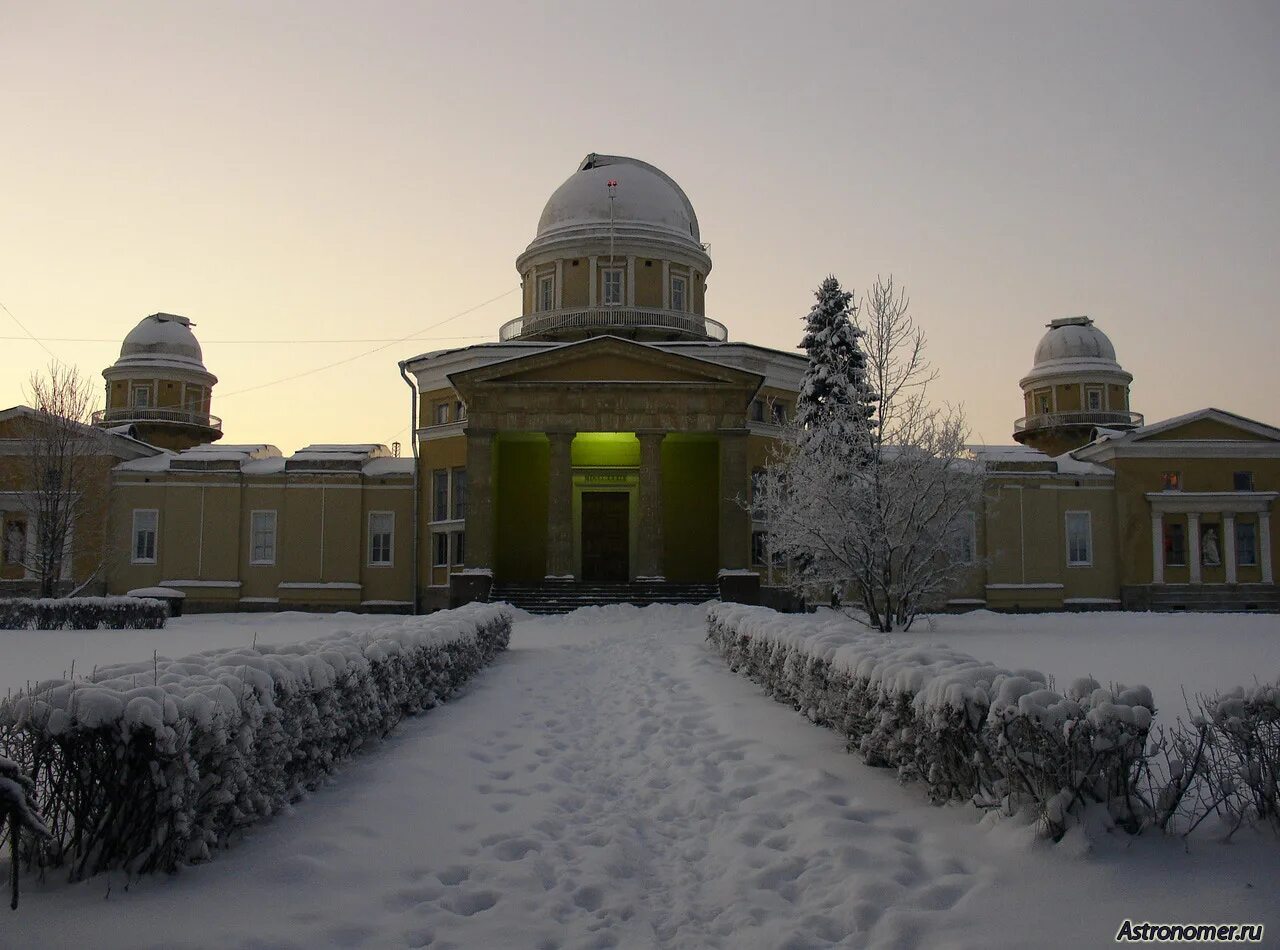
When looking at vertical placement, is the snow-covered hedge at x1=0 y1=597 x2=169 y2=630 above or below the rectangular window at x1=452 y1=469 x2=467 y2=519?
below

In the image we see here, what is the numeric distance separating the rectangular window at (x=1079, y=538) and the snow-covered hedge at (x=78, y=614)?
3052 centimetres

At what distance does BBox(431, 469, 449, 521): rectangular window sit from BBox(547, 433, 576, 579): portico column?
6.74 meters

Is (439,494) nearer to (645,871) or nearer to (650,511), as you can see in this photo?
(650,511)

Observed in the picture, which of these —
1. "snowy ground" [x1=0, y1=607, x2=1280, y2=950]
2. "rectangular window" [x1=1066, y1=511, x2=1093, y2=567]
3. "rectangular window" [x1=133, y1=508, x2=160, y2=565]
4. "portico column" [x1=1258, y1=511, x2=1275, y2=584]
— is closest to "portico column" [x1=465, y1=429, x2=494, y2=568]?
"rectangular window" [x1=133, y1=508, x2=160, y2=565]

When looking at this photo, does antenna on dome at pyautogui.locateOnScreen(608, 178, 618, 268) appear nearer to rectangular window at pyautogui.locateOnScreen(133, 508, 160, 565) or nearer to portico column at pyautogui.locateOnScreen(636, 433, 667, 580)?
portico column at pyautogui.locateOnScreen(636, 433, 667, 580)

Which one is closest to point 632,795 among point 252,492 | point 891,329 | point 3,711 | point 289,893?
point 289,893

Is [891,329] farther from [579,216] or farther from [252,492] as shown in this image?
[252,492]

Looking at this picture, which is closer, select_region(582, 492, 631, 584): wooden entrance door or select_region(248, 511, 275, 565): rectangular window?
select_region(582, 492, 631, 584): wooden entrance door

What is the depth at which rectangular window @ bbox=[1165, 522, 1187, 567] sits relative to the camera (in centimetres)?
3541

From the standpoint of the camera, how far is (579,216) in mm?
37125

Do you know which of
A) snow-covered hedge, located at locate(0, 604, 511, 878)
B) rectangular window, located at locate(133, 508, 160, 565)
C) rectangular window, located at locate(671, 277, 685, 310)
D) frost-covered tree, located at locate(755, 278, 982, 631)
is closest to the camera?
snow-covered hedge, located at locate(0, 604, 511, 878)

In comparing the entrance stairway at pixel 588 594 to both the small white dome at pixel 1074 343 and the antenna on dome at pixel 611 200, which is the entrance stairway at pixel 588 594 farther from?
the small white dome at pixel 1074 343

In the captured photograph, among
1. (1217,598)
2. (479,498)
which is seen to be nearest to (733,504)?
(479,498)

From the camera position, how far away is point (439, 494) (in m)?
34.7
